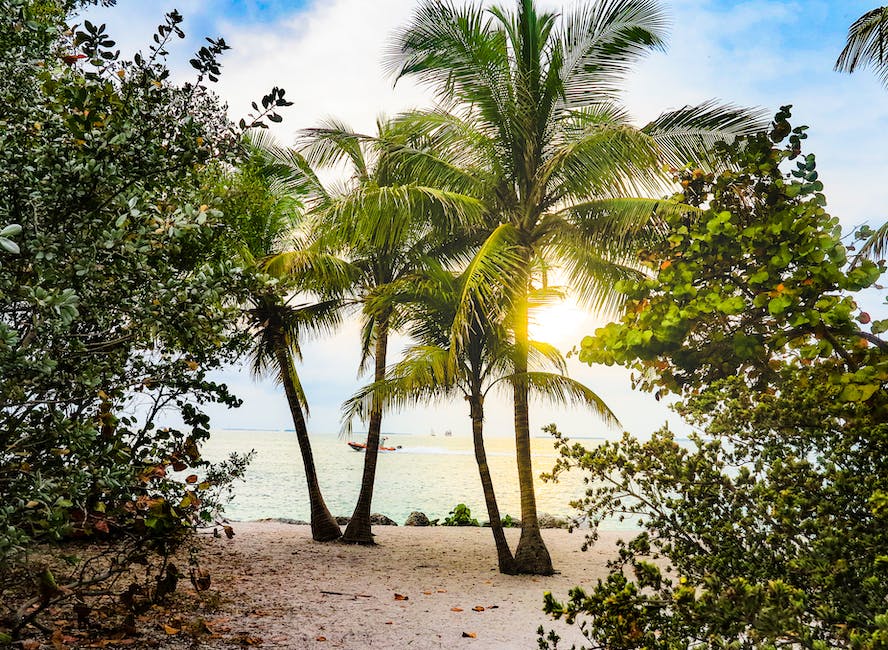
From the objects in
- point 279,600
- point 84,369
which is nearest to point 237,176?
point 279,600

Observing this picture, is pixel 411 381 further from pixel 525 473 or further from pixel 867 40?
pixel 867 40

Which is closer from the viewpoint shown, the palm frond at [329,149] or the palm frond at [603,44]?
the palm frond at [603,44]

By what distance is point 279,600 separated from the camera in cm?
665

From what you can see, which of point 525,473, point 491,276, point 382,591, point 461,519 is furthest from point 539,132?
point 461,519

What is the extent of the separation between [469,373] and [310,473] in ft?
14.7

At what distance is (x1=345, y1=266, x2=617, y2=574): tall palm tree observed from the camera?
352 inches

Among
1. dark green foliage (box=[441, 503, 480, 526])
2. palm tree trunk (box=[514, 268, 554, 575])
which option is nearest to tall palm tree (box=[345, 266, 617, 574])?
palm tree trunk (box=[514, 268, 554, 575])

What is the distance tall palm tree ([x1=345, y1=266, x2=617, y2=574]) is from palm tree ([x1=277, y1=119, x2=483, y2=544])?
41 cm

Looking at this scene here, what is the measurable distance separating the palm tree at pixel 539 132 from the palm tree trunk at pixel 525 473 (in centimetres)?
2

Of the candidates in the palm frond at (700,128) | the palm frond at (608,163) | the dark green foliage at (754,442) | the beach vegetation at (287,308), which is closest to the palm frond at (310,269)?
the beach vegetation at (287,308)

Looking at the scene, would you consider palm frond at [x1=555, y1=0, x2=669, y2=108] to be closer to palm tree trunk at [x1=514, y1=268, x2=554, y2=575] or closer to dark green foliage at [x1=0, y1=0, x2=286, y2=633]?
palm tree trunk at [x1=514, y1=268, x2=554, y2=575]

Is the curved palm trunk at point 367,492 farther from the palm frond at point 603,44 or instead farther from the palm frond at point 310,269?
the palm frond at point 603,44

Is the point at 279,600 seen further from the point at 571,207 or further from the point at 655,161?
the point at 655,161

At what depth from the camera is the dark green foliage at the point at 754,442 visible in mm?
2016
